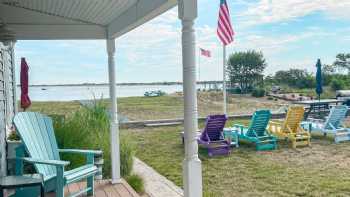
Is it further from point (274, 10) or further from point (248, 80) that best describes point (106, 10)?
point (248, 80)

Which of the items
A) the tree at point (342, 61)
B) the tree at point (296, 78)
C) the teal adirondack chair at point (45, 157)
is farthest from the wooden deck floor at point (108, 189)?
the tree at point (342, 61)

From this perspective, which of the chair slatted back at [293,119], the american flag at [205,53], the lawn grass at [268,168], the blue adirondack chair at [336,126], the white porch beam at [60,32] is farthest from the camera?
the american flag at [205,53]

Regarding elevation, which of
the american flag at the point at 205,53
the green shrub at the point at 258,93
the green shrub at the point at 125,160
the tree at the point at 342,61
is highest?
the tree at the point at 342,61

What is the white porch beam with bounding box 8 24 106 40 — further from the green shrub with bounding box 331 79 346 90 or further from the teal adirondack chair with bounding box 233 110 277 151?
the green shrub with bounding box 331 79 346 90

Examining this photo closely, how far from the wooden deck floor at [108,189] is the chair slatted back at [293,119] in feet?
15.5

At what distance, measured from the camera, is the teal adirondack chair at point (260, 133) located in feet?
26.0

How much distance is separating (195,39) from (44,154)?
2.41 metres

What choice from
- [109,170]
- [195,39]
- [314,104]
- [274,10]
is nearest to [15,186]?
[195,39]

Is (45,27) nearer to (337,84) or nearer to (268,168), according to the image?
(268,168)

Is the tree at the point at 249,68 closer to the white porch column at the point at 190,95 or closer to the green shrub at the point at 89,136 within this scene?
the green shrub at the point at 89,136

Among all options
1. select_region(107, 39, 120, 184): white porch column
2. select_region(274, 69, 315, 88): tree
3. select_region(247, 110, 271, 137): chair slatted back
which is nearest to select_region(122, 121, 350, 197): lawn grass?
select_region(247, 110, 271, 137): chair slatted back

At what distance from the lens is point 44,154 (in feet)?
13.8

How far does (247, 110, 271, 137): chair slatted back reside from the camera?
7910 millimetres

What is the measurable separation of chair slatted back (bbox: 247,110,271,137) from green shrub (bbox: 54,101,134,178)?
308cm
